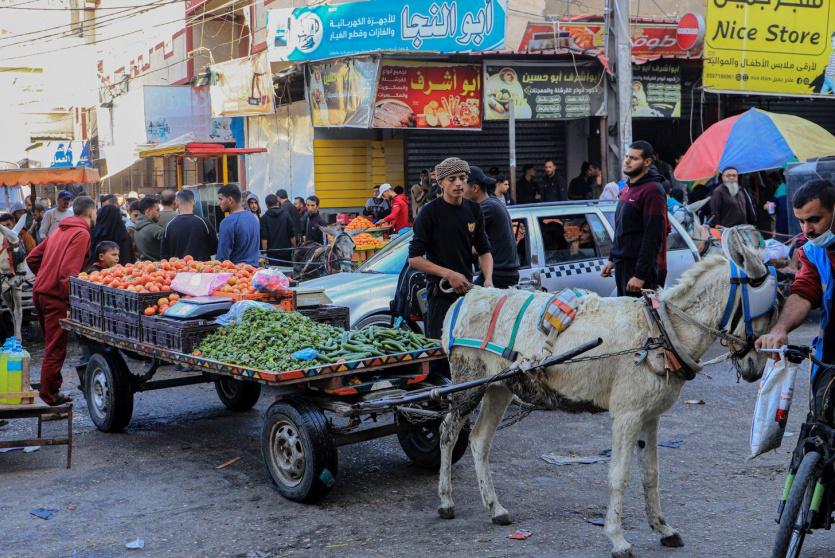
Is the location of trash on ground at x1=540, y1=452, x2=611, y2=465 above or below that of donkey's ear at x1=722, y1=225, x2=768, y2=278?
below

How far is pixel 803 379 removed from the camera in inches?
403

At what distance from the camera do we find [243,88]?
22.4m

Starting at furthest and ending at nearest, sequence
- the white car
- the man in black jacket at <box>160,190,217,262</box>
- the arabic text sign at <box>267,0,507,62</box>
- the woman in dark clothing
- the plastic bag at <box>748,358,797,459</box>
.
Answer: the arabic text sign at <box>267,0,507,62</box> < the woman in dark clothing < the man in black jacket at <box>160,190,217,262</box> < the white car < the plastic bag at <box>748,358,797,459</box>

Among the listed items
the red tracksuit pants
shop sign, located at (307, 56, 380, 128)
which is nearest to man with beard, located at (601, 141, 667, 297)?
the red tracksuit pants

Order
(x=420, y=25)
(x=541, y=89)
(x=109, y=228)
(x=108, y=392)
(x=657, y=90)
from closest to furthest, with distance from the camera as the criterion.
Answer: (x=108, y=392), (x=109, y=228), (x=420, y=25), (x=541, y=89), (x=657, y=90)

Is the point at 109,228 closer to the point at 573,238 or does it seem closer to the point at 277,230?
the point at 277,230

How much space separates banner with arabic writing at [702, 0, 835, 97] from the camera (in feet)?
59.4

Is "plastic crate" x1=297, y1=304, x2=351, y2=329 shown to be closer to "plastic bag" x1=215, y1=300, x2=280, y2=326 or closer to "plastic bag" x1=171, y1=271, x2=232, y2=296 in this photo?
"plastic bag" x1=215, y1=300, x2=280, y2=326

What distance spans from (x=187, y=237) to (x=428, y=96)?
28.2 feet

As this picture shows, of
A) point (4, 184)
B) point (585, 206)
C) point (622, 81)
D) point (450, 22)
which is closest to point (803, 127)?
point (622, 81)

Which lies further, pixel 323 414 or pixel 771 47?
pixel 771 47

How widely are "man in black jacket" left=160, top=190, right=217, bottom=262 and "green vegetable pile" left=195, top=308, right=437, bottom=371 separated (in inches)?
160

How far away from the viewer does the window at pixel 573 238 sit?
10430mm

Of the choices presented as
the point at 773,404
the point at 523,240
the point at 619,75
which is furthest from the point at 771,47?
the point at 773,404
